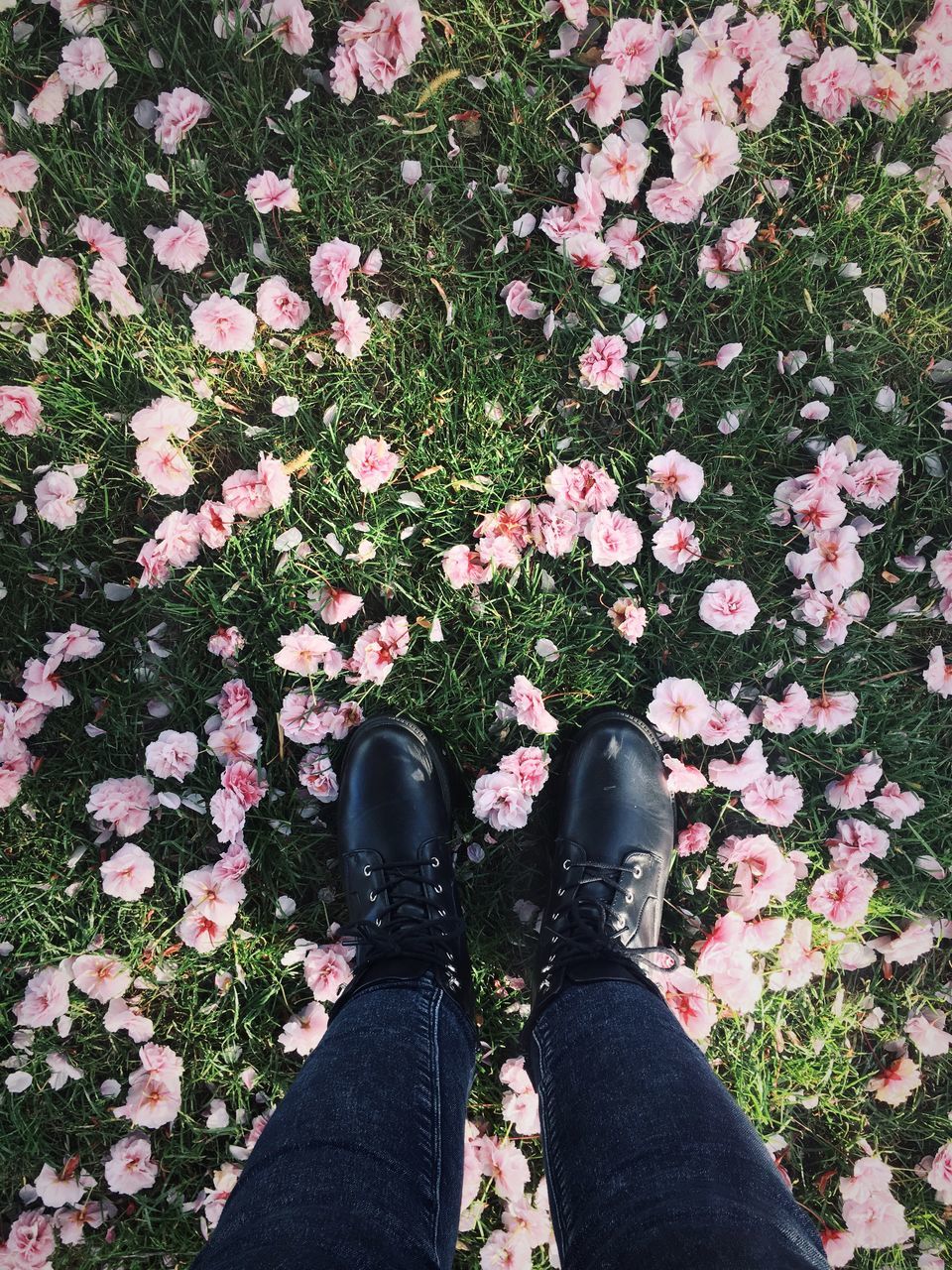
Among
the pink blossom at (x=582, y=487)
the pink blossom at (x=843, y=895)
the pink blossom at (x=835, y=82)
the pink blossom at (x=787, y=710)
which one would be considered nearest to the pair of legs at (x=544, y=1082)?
the pink blossom at (x=787, y=710)

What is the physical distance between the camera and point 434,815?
5.58ft

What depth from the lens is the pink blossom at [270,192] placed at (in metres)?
1.66

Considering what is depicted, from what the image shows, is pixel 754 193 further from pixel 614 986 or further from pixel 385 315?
pixel 614 986

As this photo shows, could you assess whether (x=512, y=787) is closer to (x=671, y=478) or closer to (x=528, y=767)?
(x=528, y=767)

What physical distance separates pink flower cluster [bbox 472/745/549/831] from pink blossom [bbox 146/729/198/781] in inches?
24.7

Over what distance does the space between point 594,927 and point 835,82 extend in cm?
187

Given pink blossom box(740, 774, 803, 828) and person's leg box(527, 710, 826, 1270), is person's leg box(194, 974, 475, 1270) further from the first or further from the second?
pink blossom box(740, 774, 803, 828)

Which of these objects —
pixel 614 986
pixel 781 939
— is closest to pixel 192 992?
pixel 614 986

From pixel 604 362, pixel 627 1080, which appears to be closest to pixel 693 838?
pixel 627 1080

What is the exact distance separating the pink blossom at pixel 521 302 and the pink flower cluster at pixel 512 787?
95 cm

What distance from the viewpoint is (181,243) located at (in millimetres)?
1663

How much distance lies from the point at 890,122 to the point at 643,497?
3.22 feet

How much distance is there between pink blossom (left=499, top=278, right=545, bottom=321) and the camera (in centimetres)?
169

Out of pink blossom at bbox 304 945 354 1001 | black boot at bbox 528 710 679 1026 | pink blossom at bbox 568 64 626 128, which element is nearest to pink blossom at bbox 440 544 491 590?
black boot at bbox 528 710 679 1026
